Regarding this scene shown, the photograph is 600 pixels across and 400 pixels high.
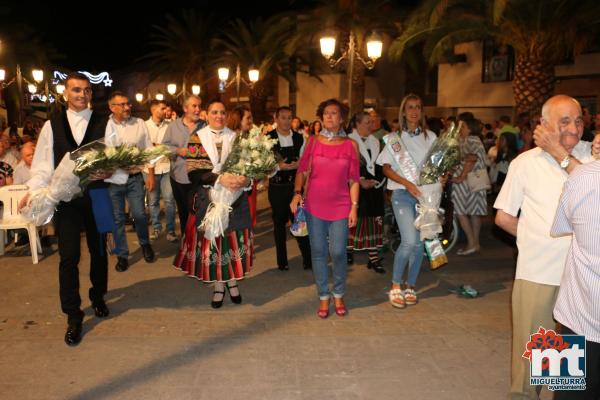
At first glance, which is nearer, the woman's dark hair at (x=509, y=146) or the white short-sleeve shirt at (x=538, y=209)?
the white short-sleeve shirt at (x=538, y=209)

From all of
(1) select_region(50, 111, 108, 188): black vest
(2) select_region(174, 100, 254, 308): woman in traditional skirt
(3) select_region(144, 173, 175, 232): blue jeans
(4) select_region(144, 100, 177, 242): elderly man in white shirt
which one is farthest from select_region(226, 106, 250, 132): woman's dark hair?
(3) select_region(144, 173, 175, 232): blue jeans

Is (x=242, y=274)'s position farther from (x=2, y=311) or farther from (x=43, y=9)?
(x=43, y=9)

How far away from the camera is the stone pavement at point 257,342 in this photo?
428 cm

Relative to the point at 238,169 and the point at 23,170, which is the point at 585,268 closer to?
the point at 238,169

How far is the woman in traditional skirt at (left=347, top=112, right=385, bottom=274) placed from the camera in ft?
24.8

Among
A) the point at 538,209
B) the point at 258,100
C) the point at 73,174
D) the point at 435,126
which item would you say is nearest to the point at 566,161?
the point at 538,209

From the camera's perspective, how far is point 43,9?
39.7 m

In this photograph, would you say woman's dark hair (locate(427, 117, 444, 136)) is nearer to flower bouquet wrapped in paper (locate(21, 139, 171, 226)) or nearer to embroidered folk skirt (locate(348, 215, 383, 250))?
embroidered folk skirt (locate(348, 215, 383, 250))

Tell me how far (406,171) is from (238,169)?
1.70 meters

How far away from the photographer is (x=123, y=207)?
25.9ft

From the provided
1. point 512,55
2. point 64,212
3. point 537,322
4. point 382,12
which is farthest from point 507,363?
point 512,55

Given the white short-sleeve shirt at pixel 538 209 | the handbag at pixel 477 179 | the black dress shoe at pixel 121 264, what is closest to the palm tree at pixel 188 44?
the handbag at pixel 477 179

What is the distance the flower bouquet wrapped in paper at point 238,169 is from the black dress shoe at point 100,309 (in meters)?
1.21

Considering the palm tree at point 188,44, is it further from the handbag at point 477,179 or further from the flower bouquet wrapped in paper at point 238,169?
the flower bouquet wrapped in paper at point 238,169
